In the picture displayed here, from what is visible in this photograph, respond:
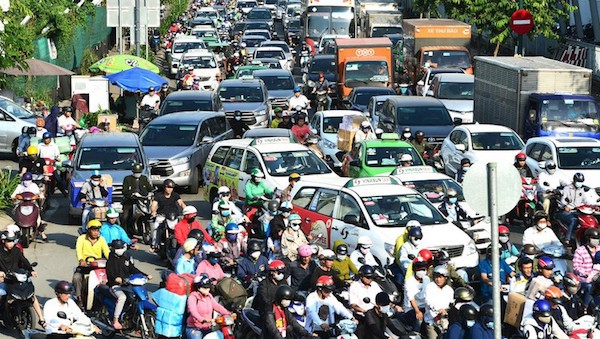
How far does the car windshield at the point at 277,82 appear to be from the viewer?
4166cm

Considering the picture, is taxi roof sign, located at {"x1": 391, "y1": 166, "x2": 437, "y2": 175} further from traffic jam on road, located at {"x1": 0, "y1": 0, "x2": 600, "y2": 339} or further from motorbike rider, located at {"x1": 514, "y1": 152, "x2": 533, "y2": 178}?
motorbike rider, located at {"x1": 514, "y1": 152, "x2": 533, "y2": 178}

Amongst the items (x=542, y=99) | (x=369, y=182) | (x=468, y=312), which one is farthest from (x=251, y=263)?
(x=542, y=99)

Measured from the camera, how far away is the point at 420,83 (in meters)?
41.2

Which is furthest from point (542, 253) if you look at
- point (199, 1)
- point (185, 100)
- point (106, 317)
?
point (199, 1)

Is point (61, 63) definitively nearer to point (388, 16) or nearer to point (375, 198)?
point (388, 16)

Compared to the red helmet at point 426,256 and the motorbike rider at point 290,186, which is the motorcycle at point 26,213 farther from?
the red helmet at point 426,256

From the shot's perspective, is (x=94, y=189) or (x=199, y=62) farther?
(x=199, y=62)

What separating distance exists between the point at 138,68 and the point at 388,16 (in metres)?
23.4

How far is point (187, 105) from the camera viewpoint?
3422cm

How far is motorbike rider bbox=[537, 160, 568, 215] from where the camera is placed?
24.4m

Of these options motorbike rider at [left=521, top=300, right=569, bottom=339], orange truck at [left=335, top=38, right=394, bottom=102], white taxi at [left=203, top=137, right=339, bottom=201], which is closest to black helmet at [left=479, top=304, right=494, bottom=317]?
motorbike rider at [left=521, top=300, right=569, bottom=339]

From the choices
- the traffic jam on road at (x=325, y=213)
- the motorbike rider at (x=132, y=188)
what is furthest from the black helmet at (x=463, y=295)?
the motorbike rider at (x=132, y=188)

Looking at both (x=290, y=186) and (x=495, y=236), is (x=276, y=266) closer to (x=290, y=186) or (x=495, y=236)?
(x=495, y=236)

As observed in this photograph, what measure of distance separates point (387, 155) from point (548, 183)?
3301 mm
